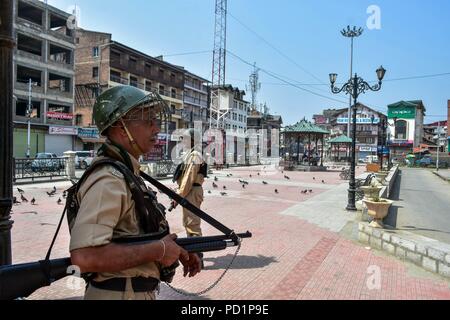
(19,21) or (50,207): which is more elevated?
(19,21)

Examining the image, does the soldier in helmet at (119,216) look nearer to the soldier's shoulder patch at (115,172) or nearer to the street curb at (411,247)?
the soldier's shoulder patch at (115,172)

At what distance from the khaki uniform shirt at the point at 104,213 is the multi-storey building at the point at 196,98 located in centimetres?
5373

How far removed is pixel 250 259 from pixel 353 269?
159 centimetres

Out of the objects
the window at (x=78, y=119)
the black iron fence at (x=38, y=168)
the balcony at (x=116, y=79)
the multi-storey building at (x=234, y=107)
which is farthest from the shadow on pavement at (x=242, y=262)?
the multi-storey building at (x=234, y=107)

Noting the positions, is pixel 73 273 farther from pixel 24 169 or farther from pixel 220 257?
pixel 24 169

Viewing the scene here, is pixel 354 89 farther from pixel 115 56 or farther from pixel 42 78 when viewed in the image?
pixel 115 56

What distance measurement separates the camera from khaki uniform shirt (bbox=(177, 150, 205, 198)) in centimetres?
542

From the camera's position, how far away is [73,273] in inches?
62.9

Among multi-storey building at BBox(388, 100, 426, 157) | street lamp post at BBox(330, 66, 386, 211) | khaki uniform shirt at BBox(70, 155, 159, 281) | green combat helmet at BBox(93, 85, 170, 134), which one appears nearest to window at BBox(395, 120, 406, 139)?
multi-storey building at BBox(388, 100, 426, 157)
